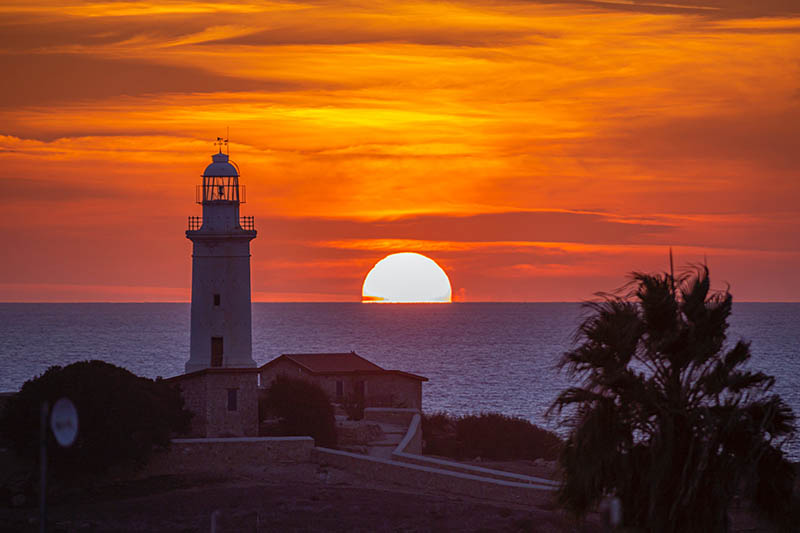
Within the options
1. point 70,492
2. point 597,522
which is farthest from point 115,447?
point 597,522

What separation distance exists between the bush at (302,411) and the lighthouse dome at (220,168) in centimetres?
963

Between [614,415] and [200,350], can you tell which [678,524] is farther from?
[200,350]

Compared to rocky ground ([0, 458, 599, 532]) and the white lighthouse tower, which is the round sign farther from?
the white lighthouse tower

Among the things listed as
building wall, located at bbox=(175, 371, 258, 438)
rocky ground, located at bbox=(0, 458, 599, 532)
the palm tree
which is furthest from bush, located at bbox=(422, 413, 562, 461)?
the palm tree

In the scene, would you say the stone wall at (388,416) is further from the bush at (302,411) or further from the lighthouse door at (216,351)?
the lighthouse door at (216,351)

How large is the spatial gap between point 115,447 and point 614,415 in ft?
66.2

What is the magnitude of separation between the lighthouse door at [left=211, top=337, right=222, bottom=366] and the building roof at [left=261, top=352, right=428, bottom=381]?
674 cm

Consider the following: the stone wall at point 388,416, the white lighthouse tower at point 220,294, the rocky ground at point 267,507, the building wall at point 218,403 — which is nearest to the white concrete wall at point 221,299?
the white lighthouse tower at point 220,294

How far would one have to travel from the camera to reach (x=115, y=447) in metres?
34.1

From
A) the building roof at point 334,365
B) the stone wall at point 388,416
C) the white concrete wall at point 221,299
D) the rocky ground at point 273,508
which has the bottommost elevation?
the rocky ground at point 273,508

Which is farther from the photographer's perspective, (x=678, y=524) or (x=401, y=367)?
(x=401, y=367)

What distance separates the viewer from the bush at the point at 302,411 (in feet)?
134

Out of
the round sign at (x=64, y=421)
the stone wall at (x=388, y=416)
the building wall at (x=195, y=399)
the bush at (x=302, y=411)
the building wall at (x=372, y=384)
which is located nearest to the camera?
the round sign at (x=64, y=421)

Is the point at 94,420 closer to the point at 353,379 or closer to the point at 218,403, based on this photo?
the point at 218,403
